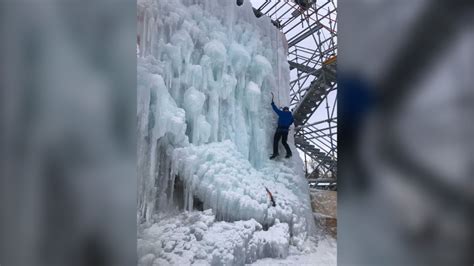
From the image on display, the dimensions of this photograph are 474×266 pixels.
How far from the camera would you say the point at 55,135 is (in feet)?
1.23

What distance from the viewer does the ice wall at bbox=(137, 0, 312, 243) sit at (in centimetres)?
278

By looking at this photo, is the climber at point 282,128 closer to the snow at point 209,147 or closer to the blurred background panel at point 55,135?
the snow at point 209,147

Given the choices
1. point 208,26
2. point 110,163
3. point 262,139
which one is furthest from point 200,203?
point 110,163

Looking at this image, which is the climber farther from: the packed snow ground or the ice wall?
the packed snow ground

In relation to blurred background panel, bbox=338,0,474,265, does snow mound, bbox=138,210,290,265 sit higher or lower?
lower

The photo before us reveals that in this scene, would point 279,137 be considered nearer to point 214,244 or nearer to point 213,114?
point 213,114

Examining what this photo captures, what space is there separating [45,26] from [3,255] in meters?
0.32

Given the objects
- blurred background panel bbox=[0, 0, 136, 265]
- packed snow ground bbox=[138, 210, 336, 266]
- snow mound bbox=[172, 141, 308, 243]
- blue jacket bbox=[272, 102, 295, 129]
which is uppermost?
blue jacket bbox=[272, 102, 295, 129]

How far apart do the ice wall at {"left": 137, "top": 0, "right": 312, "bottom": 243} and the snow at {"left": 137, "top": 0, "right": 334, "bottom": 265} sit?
12 mm

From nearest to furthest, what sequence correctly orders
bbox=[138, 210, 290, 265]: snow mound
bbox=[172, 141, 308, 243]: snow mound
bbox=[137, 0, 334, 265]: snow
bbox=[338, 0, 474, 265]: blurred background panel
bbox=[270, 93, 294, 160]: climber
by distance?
bbox=[338, 0, 474, 265]: blurred background panel → bbox=[138, 210, 290, 265]: snow mound → bbox=[137, 0, 334, 265]: snow → bbox=[172, 141, 308, 243]: snow mound → bbox=[270, 93, 294, 160]: climber

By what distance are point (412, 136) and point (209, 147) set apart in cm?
292

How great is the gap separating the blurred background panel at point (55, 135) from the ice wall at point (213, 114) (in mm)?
2267

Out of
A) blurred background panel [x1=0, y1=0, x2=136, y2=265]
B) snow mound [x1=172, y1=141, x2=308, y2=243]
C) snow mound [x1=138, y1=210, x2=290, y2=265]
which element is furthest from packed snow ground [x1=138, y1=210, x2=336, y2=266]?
blurred background panel [x1=0, y1=0, x2=136, y2=265]

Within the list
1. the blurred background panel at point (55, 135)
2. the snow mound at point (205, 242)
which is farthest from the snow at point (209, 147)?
the blurred background panel at point (55, 135)
